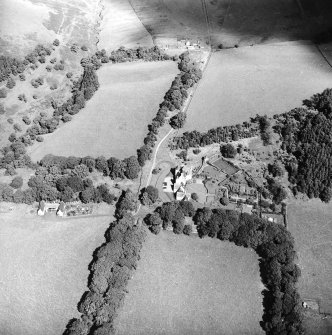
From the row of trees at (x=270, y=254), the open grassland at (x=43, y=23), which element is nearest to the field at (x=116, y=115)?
the open grassland at (x=43, y=23)

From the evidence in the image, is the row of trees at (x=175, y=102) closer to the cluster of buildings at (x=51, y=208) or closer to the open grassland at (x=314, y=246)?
the cluster of buildings at (x=51, y=208)

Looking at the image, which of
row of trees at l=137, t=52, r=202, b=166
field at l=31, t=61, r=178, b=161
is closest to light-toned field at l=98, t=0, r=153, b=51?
field at l=31, t=61, r=178, b=161

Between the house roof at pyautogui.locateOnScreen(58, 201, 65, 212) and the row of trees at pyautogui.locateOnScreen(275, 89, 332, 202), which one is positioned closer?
the row of trees at pyautogui.locateOnScreen(275, 89, 332, 202)

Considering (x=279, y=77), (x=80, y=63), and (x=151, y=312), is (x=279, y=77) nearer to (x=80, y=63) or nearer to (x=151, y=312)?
(x=80, y=63)

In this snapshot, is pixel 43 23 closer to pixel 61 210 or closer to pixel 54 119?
pixel 54 119

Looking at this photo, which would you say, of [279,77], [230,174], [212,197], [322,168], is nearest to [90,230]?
[212,197]

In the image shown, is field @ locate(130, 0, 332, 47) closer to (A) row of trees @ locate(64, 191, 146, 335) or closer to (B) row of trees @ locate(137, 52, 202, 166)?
(B) row of trees @ locate(137, 52, 202, 166)

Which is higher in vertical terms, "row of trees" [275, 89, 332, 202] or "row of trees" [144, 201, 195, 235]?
"row of trees" [275, 89, 332, 202]
